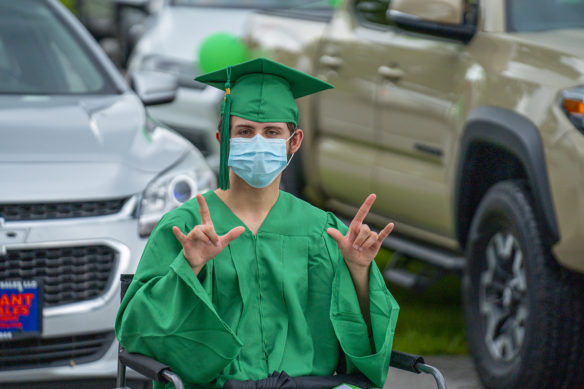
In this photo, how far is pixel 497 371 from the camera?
498 cm

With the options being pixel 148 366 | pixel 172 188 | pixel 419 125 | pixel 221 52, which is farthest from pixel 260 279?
pixel 221 52

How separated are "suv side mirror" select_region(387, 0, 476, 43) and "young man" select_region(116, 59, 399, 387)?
2.15m

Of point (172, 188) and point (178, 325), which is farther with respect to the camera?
point (172, 188)

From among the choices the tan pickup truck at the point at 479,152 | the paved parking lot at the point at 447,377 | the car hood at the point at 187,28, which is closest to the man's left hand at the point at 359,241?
the tan pickup truck at the point at 479,152

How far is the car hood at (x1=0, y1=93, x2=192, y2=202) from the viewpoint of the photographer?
4.61 m

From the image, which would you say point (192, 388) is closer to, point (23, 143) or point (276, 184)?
point (276, 184)

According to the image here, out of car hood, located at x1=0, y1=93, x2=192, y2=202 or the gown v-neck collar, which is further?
car hood, located at x1=0, y1=93, x2=192, y2=202

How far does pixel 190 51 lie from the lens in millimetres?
9500

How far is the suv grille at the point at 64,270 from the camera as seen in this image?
178 inches

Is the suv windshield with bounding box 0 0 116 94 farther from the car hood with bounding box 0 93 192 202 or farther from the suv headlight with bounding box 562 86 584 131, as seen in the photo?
the suv headlight with bounding box 562 86 584 131

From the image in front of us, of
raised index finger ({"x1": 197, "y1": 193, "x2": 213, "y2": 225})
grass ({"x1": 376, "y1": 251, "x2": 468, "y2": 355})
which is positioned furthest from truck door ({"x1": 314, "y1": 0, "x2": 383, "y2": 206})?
raised index finger ({"x1": 197, "y1": 193, "x2": 213, "y2": 225})

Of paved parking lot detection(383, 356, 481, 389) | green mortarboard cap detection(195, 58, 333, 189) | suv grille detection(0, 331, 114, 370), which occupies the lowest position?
paved parking lot detection(383, 356, 481, 389)

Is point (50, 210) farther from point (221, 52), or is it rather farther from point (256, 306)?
point (221, 52)

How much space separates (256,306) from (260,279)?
0.07 m
